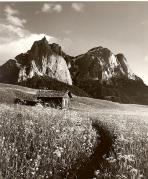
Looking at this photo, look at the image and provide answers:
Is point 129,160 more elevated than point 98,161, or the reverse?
point 129,160

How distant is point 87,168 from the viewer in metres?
9.70

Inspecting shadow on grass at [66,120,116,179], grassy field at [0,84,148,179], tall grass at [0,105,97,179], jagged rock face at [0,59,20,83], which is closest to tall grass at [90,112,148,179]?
grassy field at [0,84,148,179]

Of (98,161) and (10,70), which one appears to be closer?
(98,161)

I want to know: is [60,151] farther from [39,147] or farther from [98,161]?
[98,161]

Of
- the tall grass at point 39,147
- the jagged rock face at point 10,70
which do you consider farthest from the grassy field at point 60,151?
the jagged rock face at point 10,70

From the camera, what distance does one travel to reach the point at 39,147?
1009 cm

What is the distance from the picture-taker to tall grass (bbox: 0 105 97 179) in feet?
27.7

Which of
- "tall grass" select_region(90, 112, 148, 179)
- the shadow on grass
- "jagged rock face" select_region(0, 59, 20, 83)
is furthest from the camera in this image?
"jagged rock face" select_region(0, 59, 20, 83)

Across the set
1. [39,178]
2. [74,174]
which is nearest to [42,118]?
[74,174]

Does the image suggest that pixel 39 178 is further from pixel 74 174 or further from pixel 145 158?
pixel 145 158

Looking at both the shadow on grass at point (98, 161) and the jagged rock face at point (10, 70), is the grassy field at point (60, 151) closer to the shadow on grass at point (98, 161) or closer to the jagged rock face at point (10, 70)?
the shadow on grass at point (98, 161)

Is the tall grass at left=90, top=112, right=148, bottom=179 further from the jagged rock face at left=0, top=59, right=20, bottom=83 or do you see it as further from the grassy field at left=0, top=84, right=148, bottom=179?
the jagged rock face at left=0, top=59, right=20, bottom=83

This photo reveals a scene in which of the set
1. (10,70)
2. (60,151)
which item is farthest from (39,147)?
(10,70)

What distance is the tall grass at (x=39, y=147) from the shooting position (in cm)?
846
